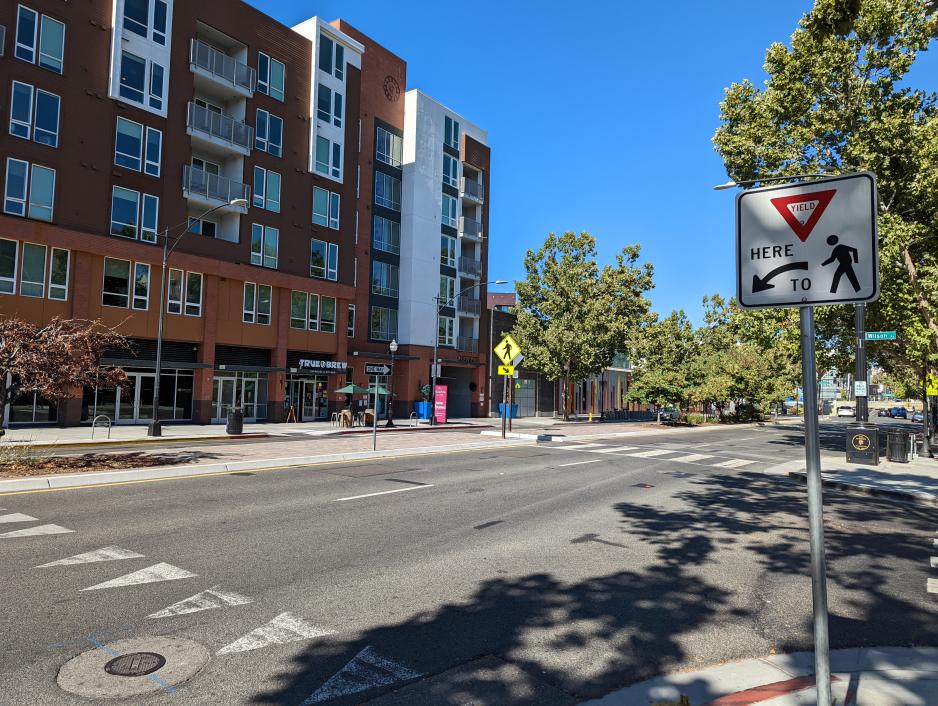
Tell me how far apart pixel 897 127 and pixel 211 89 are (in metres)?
31.6

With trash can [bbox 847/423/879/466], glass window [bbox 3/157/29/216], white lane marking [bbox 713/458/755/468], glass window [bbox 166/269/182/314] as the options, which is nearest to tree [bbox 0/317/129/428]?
glass window [bbox 3/157/29/216]

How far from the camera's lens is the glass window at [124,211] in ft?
89.7

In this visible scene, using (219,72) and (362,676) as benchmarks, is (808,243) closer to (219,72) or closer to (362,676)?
(362,676)

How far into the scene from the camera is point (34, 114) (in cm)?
2481

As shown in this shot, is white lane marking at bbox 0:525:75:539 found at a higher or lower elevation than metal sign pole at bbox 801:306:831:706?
lower

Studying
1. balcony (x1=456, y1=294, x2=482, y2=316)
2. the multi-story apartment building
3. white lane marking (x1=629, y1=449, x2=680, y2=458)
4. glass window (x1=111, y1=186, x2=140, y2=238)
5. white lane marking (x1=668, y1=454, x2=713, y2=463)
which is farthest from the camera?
balcony (x1=456, y1=294, x2=482, y2=316)

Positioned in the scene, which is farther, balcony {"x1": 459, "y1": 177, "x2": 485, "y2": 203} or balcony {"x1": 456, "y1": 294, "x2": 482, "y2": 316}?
balcony {"x1": 459, "y1": 177, "x2": 485, "y2": 203}

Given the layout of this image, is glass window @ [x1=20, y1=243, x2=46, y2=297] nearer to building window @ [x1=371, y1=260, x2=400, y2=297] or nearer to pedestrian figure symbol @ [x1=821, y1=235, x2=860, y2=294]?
building window @ [x1=371, y1=260, x2=400, y2=297]

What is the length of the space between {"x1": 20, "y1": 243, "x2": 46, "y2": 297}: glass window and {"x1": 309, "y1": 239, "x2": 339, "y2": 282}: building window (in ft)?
46.0

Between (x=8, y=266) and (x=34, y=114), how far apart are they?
6.54 m

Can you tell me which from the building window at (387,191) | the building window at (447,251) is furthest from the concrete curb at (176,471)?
the building window at (447,251)

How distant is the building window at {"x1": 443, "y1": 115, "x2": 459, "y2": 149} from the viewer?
157 feet

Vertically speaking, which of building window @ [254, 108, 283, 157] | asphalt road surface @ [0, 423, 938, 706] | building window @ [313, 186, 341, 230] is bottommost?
asphalt road surface @ [0, 423, 938, 706]

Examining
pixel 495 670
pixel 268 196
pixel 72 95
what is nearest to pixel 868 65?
pixel 495 670
